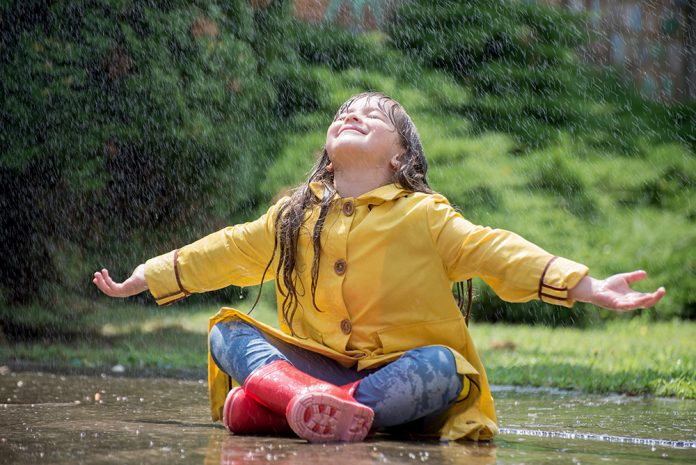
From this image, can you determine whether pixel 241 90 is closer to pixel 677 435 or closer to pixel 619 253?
pixel 619 253

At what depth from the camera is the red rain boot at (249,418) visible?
3.23 meters

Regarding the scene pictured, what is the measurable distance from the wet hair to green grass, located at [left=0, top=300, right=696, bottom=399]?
2.04 metres

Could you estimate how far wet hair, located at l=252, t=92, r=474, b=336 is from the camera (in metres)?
3.47

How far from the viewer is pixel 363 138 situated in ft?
11.6

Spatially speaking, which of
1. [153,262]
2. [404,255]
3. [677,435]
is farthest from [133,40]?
[677,435]

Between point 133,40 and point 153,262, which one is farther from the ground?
point 133,40

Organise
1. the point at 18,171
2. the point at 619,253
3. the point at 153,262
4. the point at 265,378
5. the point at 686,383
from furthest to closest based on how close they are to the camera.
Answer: the point at 619,253
the point at 18,171
the point at 686,383
the point at 153,262
the point at 265,378

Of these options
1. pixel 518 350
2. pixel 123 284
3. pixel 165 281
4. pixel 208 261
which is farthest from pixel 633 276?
pixel 518 350

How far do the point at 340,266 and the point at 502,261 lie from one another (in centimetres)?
53

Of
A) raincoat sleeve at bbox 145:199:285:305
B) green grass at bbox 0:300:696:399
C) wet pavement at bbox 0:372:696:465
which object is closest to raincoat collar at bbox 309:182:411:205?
raincoat sleeve at bbox 145:199:285:305

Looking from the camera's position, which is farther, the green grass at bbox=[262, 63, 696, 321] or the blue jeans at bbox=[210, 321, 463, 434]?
the green grass at bbox=[262, 63, 696, 321]

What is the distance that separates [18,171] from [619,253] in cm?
522

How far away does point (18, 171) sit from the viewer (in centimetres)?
671

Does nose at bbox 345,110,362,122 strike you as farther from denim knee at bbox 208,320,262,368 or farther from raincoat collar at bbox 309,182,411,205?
denim knee at bbox 208,320,262,368
